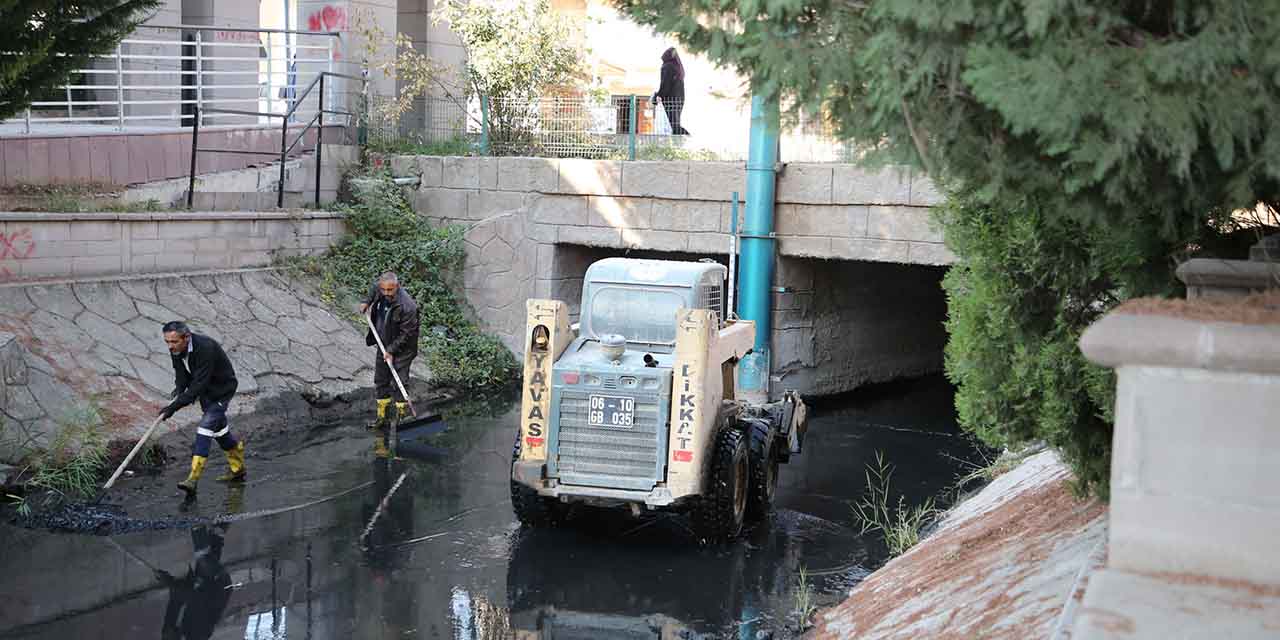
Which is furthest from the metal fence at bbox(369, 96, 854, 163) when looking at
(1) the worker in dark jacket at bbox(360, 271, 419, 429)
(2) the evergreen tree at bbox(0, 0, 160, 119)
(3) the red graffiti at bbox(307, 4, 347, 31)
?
(2) the evergreen tree at bbox(0, 0, 160, 119)

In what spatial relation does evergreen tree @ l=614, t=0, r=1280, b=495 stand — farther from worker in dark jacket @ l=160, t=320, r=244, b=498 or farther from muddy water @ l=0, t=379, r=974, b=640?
worker in dark jacket @ l=160, t=320, r=244, b=498

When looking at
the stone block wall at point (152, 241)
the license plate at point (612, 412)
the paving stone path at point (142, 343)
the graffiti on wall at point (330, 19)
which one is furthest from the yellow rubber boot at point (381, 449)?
the graffiti on wall at point (330, 19)

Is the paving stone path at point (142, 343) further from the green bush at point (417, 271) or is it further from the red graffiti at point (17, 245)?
the green bush at point (417, 271)

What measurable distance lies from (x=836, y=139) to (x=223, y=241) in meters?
11.9

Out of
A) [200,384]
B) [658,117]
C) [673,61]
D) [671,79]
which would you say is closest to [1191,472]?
[200,384]

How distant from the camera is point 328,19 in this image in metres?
19.7

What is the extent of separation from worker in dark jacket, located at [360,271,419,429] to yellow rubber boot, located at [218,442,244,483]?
2.13m

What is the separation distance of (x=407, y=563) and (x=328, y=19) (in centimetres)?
1296

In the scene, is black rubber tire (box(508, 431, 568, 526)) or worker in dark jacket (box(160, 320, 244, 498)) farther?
worker in dark jacket (box(160, 320, 244, 498))

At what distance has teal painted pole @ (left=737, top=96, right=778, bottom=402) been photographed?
15008mm

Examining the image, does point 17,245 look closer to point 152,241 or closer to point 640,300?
point 152,241

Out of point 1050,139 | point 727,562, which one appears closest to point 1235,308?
point 1050,139

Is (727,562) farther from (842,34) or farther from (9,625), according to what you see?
(842,34)

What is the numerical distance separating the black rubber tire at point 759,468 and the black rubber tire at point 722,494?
0.38 metres
